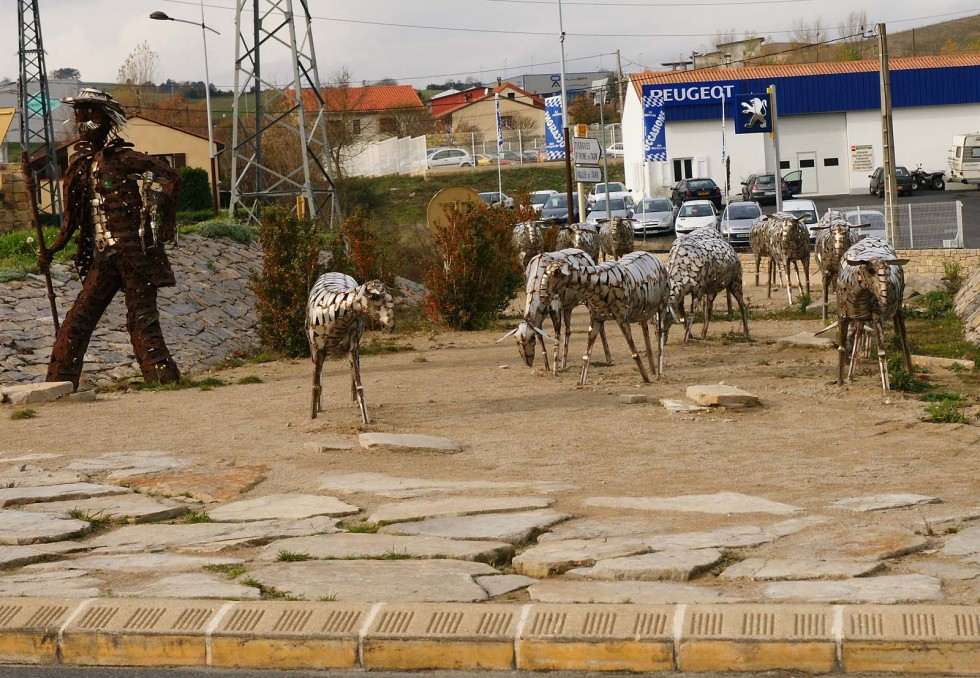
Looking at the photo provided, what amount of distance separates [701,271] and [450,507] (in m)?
11.3

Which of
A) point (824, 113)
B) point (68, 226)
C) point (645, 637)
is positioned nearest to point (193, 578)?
point (645, 637)

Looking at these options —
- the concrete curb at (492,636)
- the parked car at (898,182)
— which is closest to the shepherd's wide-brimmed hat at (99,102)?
the concrete curb at (492,636)

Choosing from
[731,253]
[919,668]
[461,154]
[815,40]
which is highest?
[815,40]

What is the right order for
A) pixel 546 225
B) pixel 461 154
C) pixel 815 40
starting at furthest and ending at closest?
pixel 815 40
pixel 461 154
pixel 546 225

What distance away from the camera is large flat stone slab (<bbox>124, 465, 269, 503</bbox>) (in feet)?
33.9

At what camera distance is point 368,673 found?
21.1 ft

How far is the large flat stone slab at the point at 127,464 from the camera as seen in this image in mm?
11398

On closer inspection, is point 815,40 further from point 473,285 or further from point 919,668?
point 919,668

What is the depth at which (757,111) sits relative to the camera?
4062cm

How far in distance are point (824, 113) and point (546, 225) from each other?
144ft

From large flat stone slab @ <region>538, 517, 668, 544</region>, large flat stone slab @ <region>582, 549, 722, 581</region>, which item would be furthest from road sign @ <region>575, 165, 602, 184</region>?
large flat stone slab @ <region>582, 549, 722, 581</region>

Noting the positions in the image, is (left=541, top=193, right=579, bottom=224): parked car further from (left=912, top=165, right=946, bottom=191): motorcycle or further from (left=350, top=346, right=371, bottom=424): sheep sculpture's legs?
(left=350, top=346, right=371, bottom=424): sheep sculpture's legs

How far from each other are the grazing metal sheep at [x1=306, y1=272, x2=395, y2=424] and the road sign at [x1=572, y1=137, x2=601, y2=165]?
72.3 ft

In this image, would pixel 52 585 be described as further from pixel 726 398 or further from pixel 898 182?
pixel 898 182
